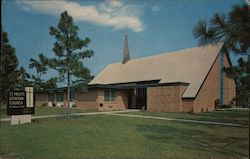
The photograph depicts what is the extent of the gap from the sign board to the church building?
385 inches

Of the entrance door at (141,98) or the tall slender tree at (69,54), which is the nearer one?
the tall slender tree at (69,54)

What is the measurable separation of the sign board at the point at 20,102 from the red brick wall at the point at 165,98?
13811mm

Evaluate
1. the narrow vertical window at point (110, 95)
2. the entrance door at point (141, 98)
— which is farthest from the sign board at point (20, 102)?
the entrance door at point (141, 98)

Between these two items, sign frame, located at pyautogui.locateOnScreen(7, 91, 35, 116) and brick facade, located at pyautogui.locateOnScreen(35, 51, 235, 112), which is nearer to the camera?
sign frame, located at pyautogui.locateOnScreen(7, 91, 35, 116)

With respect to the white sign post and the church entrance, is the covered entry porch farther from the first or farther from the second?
the white sign post

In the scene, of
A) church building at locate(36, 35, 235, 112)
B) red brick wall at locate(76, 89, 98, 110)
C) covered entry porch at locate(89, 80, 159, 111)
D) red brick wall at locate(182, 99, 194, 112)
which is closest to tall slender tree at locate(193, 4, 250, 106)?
church building at locate(36, 35, 235, 112)

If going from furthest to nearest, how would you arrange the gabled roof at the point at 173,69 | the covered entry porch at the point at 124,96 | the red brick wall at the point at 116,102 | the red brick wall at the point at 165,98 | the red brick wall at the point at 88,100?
1. the covered entry porch at the point at 124,96
2. the red brick wall at the point at 88,100
3. the red brick wall at the point at 116,102
4. the gabled roof at the point at 173,69
5. the red brick wall at the point at 165,98

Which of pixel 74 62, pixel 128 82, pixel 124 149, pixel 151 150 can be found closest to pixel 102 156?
pixel 124 149

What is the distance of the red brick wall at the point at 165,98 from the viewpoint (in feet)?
82.2

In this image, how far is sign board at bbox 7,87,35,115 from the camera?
14047 mm

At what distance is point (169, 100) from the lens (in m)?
25.6

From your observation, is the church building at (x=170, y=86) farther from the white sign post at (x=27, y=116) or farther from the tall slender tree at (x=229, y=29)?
the tall slender tree at (x=229, y=29)

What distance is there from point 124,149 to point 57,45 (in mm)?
10461

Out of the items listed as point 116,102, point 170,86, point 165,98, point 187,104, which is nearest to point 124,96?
point 116,102
